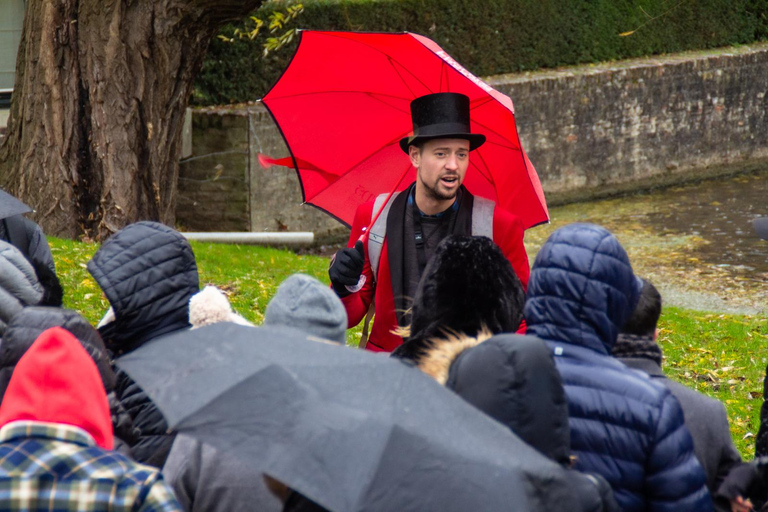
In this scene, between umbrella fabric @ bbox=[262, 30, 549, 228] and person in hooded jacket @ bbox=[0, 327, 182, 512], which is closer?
person in hooded jacket @ bbox=[0, 327, 182, 512]

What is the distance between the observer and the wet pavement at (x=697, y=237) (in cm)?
1112

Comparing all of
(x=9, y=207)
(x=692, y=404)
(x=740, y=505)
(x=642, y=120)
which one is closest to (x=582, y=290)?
(x=692, y=404)

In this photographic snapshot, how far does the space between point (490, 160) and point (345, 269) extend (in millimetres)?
1009

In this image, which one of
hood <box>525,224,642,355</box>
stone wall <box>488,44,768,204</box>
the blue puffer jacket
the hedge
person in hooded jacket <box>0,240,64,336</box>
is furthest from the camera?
stone wall <box>488,44,768,204</box>

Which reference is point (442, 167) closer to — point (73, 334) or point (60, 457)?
point (73, 334)

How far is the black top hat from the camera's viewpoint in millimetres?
4270

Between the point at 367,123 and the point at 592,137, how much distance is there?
44.9 feet

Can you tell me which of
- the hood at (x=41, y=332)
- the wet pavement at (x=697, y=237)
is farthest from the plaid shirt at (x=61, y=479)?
the wet pavement at (x=697, y=237)

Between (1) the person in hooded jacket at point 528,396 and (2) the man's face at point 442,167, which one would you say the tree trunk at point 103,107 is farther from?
(1) the person in hooded jacket at point 528,396

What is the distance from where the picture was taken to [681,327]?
892 centimetres

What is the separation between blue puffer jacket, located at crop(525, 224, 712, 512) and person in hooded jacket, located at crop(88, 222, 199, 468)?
1373 mm

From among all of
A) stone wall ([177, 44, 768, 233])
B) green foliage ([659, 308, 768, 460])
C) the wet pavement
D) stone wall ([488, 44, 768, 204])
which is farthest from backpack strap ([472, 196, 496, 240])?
stone wall ([488, 44, 768, 204])

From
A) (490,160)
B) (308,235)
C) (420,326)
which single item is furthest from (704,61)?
(420,326)

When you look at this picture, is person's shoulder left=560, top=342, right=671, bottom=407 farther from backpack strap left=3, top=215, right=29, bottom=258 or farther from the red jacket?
backpack strap left=3, top=215, right=29, bottom=258
